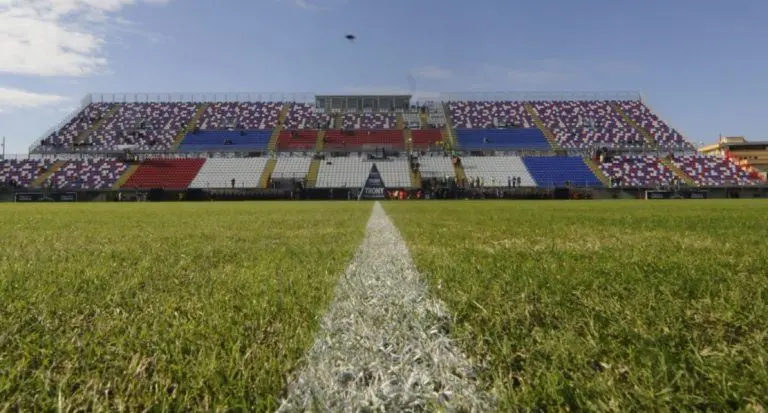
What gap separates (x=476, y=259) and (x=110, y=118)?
5628cm

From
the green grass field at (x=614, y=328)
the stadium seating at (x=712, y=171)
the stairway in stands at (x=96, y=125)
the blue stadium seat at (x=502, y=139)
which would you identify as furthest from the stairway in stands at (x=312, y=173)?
the green grass field at (x=614, y=328)

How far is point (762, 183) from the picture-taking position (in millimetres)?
39656

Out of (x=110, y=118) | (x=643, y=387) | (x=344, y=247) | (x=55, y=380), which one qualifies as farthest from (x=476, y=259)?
(x=110, y=118)

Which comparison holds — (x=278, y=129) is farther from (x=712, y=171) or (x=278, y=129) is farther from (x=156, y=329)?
(x=156, y=329)

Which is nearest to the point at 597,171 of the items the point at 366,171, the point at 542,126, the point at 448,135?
the point at 542,126

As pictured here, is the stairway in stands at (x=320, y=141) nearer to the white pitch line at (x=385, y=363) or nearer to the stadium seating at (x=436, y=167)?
the stadium seating at (x=436, y=167)

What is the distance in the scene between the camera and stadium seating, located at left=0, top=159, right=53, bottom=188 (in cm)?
4081

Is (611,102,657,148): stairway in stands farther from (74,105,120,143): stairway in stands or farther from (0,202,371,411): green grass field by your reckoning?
(74,105,120,143): stairway in stands

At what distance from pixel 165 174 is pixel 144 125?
11282 millimetres

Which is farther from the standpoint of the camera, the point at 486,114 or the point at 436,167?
the point at 486,114

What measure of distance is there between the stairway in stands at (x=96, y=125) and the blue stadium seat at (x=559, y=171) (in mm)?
39656

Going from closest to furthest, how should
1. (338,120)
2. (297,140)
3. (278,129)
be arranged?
(297,140), (278,129), (338,120)

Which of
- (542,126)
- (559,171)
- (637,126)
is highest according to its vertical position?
(542,126)

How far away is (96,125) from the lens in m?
50.5
